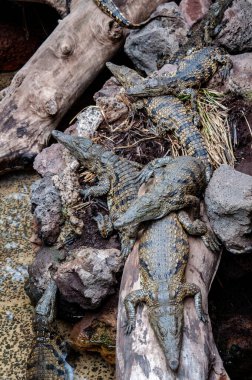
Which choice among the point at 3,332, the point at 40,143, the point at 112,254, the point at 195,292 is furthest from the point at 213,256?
the point at 40,143

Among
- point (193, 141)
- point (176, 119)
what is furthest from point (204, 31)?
point (193, 141)

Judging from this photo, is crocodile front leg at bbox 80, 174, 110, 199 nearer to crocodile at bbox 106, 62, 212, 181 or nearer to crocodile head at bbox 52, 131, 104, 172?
crocodile head at bbox 52, 131, 104, 172

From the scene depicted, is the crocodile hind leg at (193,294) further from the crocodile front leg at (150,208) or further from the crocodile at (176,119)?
the crocodile at (176,119)

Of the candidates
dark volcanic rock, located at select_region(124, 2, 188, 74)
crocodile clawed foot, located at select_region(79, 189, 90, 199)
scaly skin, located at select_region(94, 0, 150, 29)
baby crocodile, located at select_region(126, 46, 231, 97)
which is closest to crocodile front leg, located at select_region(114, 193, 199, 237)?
crocodile clawed foot, located at select_region(79, 189, 90, 199)

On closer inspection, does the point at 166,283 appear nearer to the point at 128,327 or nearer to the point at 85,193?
the point at 128,327

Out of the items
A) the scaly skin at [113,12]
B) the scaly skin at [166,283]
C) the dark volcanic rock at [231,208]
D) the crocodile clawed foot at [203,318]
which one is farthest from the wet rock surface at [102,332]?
the scaly skin at [113,12]
